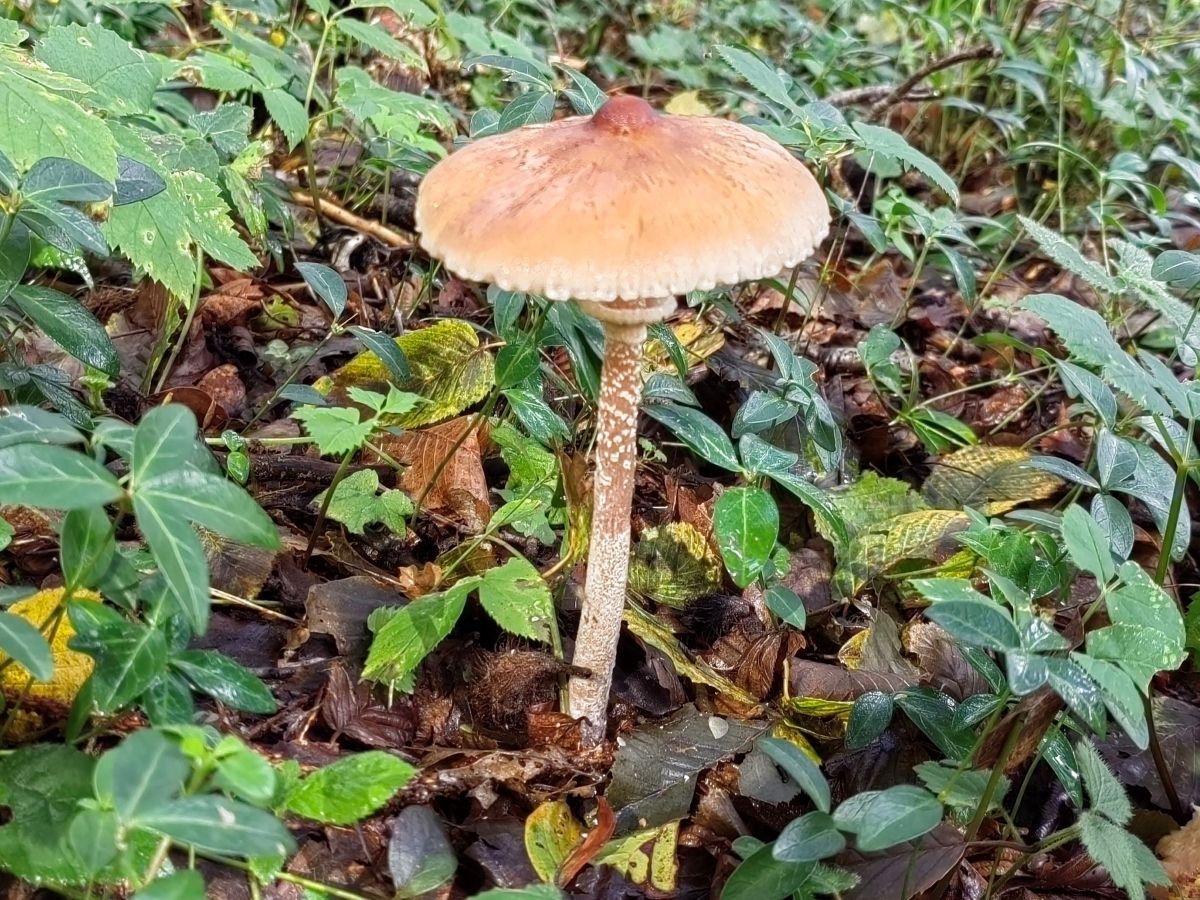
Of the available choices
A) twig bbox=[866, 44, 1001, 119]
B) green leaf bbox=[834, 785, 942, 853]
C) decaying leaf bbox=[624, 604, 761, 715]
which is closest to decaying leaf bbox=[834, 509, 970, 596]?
decaying leaf bbox=[624, 604, 761, 715]

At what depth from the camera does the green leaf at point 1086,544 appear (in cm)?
165

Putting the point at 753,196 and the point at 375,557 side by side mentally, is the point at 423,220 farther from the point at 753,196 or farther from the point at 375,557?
the point at 375,557

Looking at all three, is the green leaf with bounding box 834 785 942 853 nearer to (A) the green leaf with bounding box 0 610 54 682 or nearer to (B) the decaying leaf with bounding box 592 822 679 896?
(B) the decaying leaf with bounding box 592 822 679 896

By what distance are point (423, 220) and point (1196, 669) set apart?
2498 millimetres

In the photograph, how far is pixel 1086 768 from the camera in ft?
6.02

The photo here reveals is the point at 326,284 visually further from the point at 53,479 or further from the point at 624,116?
the point at 53,479

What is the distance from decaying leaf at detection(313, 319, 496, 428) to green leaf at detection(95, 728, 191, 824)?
160cm

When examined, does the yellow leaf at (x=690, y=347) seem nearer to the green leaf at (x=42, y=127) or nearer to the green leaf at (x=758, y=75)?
the green leaf at (x=758, y=75)

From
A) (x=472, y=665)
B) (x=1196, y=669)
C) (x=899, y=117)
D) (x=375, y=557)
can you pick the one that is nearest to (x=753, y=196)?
(x=472, y=665)

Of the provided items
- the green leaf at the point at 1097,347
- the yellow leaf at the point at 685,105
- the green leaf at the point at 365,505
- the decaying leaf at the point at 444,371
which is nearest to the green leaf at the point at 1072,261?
the green leaf at the point at 1097,347

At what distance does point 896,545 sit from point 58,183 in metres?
2.51

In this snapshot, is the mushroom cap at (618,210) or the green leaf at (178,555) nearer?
the green leaf at (178,555)

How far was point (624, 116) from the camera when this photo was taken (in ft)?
5.73

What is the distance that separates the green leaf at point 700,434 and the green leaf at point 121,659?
1.30m
